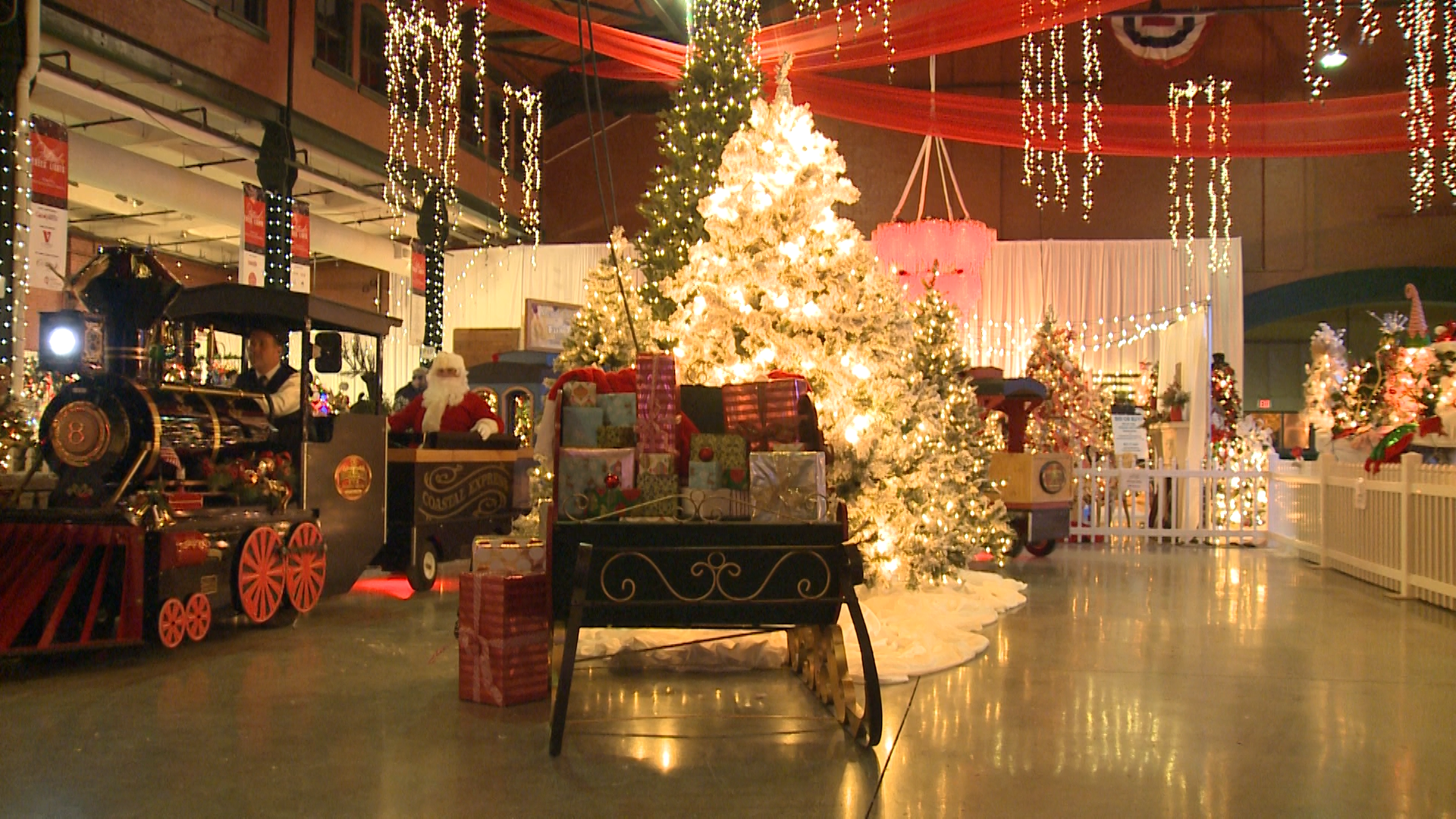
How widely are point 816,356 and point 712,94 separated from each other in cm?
340

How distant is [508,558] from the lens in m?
4.40

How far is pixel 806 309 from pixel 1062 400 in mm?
8586

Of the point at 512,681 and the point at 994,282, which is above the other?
the point at 994,282

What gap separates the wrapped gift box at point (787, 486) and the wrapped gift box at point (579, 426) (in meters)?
0.66

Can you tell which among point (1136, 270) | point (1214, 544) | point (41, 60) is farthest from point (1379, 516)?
point (41, 60)

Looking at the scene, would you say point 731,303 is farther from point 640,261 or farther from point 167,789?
point 167,789

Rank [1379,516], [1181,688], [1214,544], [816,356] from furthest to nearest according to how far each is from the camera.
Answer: [1214,544] < [1379,516] < [816,356] < [1181,688]

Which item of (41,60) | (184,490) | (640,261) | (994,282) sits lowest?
(184,490)

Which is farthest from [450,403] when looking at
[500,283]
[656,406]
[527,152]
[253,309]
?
[527,152]

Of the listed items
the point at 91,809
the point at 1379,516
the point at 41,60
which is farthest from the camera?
the point at 41,60

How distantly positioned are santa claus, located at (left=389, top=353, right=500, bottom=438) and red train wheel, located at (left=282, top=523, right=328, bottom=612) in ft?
6.79

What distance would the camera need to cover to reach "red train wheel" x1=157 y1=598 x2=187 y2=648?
5129mm

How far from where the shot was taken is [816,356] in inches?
250

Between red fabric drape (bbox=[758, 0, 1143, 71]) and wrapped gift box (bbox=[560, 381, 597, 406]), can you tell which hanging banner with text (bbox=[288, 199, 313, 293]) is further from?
wrapped gift box (bbox=[560, 381, 597, 406])
